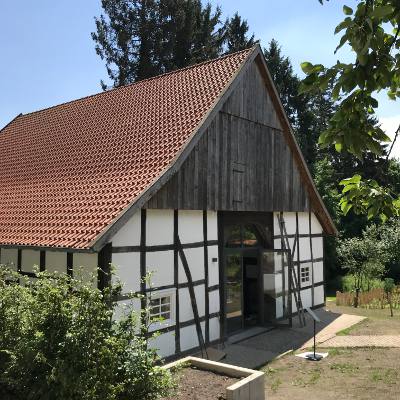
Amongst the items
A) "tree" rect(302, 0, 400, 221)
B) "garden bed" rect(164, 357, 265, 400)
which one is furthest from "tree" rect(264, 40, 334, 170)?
"tree" rect(302, 0, 400, 221)

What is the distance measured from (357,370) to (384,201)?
7158mm

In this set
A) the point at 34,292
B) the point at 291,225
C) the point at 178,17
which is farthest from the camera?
the point at 178,17

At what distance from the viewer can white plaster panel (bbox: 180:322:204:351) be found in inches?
420

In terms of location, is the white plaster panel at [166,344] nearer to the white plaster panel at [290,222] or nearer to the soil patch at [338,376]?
the soil patch at [338,376]

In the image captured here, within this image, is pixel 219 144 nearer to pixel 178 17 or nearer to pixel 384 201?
pixel 384 201

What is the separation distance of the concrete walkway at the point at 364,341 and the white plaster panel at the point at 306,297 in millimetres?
3209

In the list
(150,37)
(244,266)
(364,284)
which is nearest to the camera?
(244,266)

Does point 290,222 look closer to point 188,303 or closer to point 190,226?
point 190,226

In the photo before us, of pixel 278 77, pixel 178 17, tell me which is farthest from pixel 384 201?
pixel 278 77

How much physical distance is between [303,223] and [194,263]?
21.8 feet

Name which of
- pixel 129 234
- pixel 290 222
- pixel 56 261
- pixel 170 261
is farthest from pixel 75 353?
pixel 290 222

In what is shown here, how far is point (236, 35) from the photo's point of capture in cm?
3325

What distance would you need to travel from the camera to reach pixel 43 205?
1126cm

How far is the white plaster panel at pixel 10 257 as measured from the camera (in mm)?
10727
